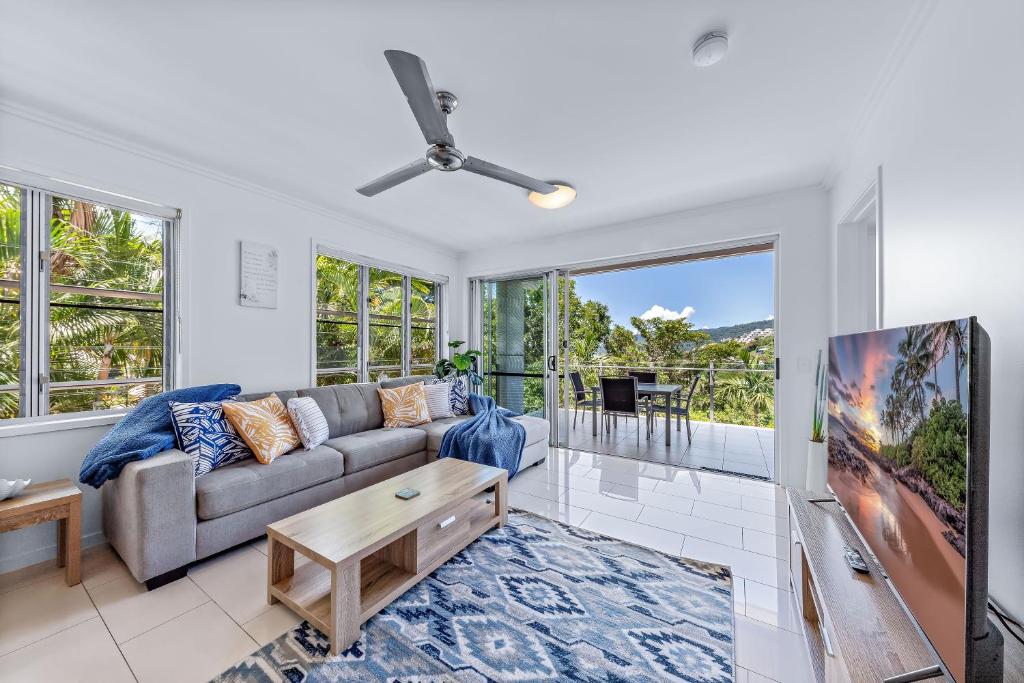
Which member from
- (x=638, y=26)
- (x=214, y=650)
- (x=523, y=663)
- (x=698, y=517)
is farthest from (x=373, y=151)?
(x=698, y=517)

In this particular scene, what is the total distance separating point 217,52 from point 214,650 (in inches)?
98.4

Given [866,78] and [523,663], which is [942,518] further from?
[866,78]

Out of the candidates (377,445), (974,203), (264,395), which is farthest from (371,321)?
(974,203)

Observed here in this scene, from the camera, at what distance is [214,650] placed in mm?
1506

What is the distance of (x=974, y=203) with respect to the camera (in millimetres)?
1215

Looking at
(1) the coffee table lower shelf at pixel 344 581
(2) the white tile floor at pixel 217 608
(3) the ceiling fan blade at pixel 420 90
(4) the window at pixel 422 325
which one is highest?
(3) the ceiling fan blade at pixel 420 90

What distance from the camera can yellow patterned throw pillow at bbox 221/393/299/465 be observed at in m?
2.47

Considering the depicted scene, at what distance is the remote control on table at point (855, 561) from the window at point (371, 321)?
3815mm

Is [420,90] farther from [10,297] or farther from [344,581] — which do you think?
[10,297]

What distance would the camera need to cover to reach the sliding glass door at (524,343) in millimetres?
4613

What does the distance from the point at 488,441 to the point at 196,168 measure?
2.92 meters

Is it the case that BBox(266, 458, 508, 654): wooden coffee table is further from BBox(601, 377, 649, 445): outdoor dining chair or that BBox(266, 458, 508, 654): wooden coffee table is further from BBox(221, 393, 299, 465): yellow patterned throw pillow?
BBox(601, 377, 649, 445): outdoor dining chair

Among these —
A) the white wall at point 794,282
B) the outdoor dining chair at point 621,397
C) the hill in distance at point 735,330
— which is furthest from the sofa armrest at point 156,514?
the hill in distance at point 735,330

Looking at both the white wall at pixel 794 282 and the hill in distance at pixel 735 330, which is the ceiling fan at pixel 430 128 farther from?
the hill in distance at pixel 735 330
